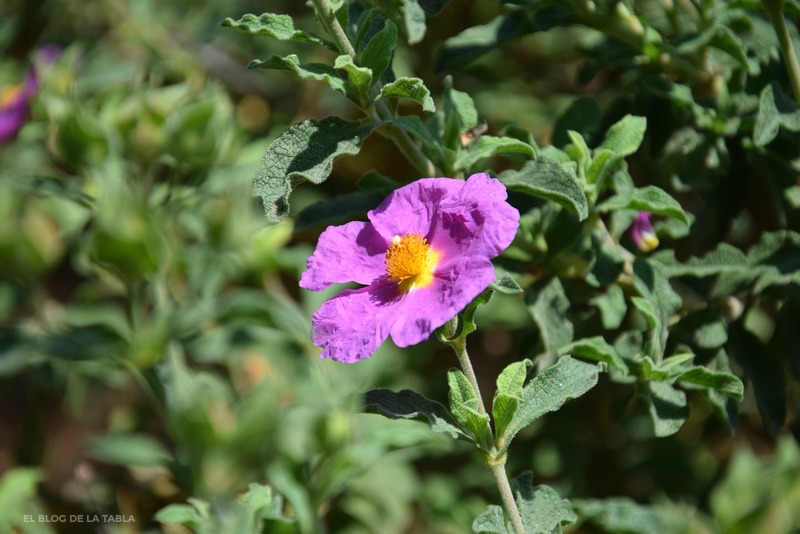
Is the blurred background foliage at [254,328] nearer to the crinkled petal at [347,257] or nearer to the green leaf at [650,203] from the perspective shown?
the crinkled petal at [347,257]

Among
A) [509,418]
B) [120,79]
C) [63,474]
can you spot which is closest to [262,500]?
[509,418]

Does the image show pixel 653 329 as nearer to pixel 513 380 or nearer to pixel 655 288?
pixel 655 288

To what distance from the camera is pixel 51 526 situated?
5.64 ft

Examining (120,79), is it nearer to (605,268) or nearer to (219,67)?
(219,67)

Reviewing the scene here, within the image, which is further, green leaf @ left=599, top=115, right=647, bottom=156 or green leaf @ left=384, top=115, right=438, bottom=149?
green leaf @ left=599, top=115, right=647, bottom=156

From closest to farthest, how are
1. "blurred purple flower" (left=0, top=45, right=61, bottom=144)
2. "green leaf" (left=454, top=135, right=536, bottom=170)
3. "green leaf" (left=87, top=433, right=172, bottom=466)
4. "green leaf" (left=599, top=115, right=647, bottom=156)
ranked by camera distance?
"green leaf" (left=454, top=135, right=536, bottom=170)
"green leaf" (left=599, top=115, right=647, bottom=156)
"green leaf" (left=87, top=433, right=172, bottom=466)
"blurred purple flower" (left=0, top=45, right=61, bottom=144)

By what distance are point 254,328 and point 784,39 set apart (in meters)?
1.13

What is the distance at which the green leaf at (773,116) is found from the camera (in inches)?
47.2

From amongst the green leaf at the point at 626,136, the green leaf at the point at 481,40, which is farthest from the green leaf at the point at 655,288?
the green leaf at the point at 481,40

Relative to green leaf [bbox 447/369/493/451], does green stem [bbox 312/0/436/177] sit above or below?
above

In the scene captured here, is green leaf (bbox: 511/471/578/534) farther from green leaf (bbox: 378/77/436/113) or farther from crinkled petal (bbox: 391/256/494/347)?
green leaf (bbox: 378/77/436/113)

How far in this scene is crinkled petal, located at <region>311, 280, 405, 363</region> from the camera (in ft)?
3.31

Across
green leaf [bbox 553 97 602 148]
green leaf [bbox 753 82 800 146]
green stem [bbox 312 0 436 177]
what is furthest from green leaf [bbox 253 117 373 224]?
green leaf [bbox 753 82 800 146]

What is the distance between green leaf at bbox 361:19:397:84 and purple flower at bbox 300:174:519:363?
14cm
